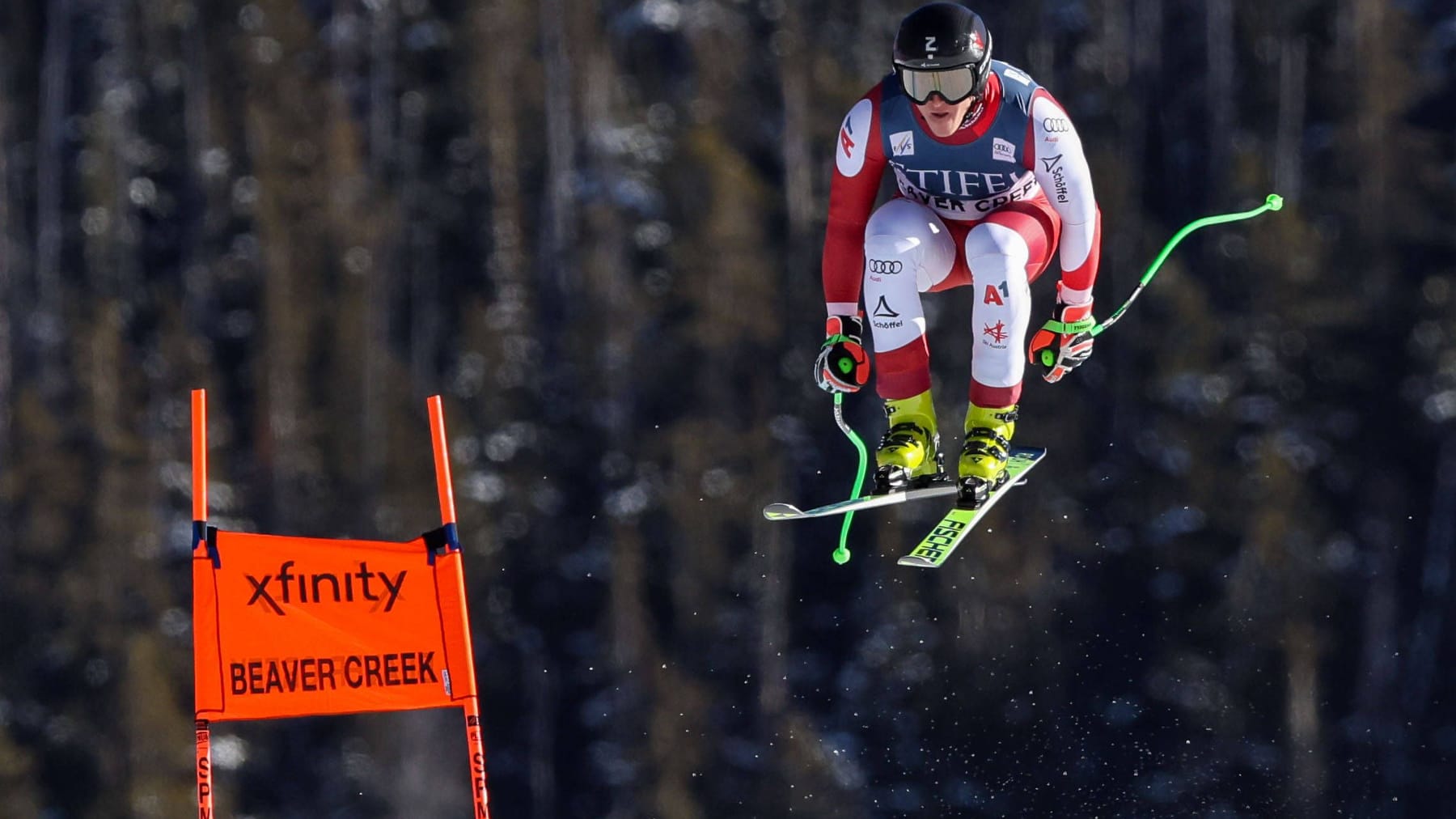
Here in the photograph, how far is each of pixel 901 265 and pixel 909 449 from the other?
520 millimetres

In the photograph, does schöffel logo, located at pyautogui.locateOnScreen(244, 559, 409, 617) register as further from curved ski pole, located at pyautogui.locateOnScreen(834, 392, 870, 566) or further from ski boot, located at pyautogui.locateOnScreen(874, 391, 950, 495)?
ski boot, located at pyautogui.locateOnScreen(874, 391, 950, 495)

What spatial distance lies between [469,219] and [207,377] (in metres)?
1.52

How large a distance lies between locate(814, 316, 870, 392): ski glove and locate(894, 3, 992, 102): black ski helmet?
85cm

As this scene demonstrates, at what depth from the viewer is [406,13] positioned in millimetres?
10977

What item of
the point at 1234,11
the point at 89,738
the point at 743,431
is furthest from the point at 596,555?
the point at 1234,11

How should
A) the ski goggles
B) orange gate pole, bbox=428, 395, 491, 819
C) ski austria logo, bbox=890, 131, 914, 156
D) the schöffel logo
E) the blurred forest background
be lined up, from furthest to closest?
the blurred forest background < ski austria logo, bbox=890, 131, 914, 156 < the schöffel logo < the ski goggles < orange gate pole, bbox=428, 395, 491, 819

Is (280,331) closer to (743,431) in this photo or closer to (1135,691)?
(743,431)

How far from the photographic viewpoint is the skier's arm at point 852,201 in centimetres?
593

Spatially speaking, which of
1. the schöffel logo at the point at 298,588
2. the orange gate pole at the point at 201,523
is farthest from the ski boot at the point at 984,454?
the orange gate pole at the point at 201,523

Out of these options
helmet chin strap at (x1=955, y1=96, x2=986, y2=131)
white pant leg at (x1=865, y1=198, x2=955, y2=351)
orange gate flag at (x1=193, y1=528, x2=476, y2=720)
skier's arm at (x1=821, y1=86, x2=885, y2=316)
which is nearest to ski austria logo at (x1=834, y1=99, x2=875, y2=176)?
skier's arm at (x1=821, y1=86, x2=885, y2=316)

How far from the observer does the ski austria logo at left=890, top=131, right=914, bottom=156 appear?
19.3 ft

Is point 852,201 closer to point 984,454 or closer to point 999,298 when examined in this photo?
point 999,298

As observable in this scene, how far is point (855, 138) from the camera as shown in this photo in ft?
19.5

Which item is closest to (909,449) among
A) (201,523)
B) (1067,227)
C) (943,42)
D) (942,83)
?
(1067,227)
